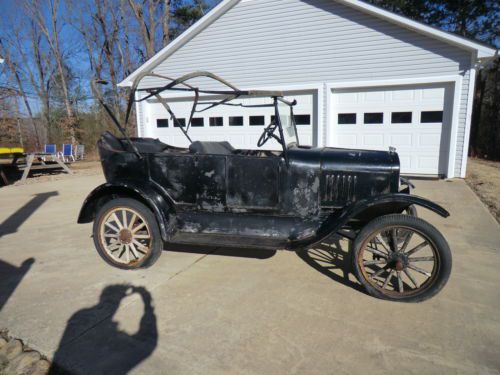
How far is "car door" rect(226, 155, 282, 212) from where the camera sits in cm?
320

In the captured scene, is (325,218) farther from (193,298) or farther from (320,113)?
(320,113)

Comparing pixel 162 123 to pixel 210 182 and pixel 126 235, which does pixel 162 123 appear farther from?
pixel 210 182

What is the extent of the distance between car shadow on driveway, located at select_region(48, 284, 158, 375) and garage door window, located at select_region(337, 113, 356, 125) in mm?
7750

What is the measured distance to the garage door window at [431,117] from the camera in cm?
825

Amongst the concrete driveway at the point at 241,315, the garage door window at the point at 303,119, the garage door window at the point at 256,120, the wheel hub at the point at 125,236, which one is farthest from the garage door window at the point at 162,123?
the wheel hub at the point at 125,236

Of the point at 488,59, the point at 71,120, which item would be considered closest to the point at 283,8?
the point at 488,59

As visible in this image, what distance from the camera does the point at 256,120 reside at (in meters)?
9.80

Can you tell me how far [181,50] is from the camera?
1073 cm

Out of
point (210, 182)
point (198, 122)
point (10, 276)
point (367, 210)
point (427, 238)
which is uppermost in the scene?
point (198, 122)

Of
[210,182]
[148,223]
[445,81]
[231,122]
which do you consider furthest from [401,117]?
[148,223]

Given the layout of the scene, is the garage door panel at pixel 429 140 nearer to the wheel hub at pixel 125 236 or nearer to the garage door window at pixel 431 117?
the garage door window at pixel 431 117

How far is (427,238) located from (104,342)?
8.34 ft

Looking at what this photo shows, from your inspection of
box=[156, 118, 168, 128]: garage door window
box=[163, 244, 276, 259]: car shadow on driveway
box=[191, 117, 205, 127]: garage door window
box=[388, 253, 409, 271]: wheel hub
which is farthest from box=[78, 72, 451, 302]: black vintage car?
box=[156, 118, 168, 128]: garage door window

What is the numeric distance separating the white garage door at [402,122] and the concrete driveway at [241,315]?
198 inches
